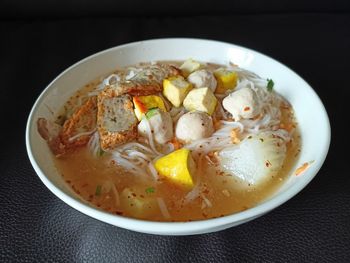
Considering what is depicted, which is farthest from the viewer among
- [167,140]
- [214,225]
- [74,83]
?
[74,83]

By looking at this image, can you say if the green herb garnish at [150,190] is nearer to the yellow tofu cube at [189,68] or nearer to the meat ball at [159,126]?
the meat ball at [159,126]

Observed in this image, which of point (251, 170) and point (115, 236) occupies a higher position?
point (251, 170)

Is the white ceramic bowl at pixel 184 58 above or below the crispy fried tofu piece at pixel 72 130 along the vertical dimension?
above

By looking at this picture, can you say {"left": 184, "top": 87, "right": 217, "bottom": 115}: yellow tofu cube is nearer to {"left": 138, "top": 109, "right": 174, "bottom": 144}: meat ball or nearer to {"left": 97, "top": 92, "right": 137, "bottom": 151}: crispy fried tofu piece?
{"left": 138, "top": 109, "right": 174, "bottom": 144}: meat ball

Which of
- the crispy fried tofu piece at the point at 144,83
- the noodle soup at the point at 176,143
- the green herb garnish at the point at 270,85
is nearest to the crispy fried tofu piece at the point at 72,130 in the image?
the noodle soup at the point at 176,143

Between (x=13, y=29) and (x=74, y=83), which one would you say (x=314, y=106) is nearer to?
(x=74, y=83)

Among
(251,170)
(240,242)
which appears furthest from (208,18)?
(240,242)

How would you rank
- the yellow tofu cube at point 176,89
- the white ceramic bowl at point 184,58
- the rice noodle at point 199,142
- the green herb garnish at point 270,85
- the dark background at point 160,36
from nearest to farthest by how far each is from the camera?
the white ceramic bowl at point 184,58, the dark background at point 160,36, the rice noodle at point 199,142, the yellow tofu cube at point 176,89, the green herb garnish at point 270,85
